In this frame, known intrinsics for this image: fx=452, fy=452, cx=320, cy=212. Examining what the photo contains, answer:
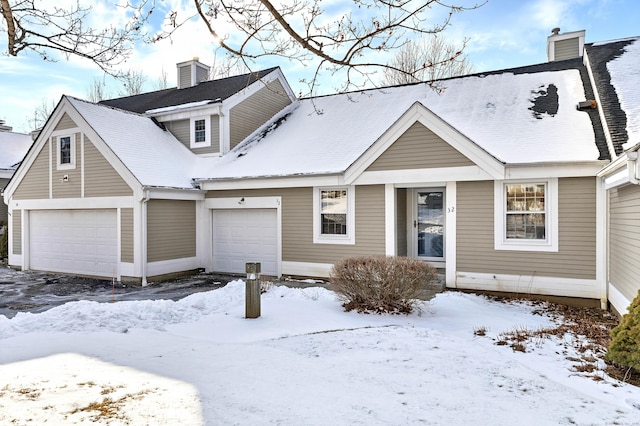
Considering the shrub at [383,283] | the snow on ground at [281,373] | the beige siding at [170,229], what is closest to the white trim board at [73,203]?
the beige siding at [170,229]

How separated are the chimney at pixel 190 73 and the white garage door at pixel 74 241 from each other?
8121mm

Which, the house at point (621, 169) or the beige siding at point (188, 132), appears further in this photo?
the beige siding at point (188, 132)

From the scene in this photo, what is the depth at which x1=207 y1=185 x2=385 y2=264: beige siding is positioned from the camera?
38.4 ft

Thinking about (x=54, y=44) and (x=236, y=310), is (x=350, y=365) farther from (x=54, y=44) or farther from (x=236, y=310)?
(x=54, y=44)

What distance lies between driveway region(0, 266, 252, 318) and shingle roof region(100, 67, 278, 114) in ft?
22.8

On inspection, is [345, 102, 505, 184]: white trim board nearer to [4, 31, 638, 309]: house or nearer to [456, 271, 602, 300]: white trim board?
[4, 31, 638, 309]: house

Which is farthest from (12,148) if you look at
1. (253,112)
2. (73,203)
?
(253,112)

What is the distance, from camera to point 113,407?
3.75m

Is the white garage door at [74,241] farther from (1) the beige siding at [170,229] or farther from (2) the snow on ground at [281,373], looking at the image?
(2) the snow on ground at [281,373]

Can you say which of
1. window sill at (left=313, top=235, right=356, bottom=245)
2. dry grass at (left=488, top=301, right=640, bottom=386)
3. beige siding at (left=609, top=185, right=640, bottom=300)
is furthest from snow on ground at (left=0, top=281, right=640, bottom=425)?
window sill at (left=313, top=235, right=356, bottom=245)

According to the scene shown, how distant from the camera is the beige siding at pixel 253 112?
1628 cm

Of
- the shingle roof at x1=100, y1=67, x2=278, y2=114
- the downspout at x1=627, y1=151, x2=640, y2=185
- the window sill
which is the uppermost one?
the shingle roof at x1=100, y1=67, x2=278, y2=114

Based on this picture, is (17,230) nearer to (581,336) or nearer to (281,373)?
(281,373)

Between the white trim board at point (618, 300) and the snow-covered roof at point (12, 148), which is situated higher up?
the snow-covered roof at point (12, 148)
